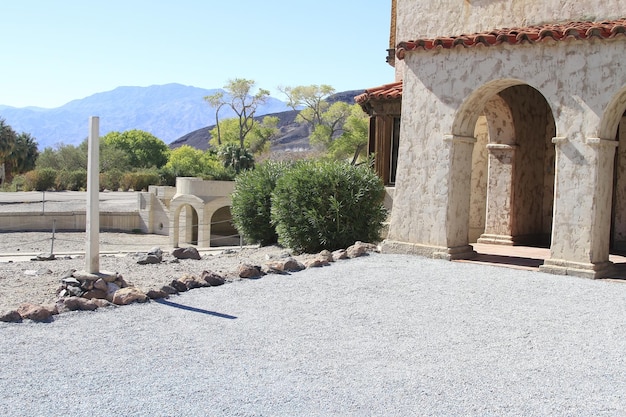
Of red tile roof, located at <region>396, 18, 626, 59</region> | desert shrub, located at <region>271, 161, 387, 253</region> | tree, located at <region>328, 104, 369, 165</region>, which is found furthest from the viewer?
tree, located at <region>328, 104, 369, 165</region>

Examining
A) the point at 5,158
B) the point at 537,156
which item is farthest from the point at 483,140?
the point at 5,158

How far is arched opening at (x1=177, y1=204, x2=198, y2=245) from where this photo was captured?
1641 inches

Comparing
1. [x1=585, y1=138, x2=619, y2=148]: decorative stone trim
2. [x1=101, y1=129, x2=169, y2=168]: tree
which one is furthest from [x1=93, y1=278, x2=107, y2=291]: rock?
[x1=101, y1=129, x2=169, y2=168]: tree

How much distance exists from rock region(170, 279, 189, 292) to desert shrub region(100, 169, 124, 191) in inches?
2183

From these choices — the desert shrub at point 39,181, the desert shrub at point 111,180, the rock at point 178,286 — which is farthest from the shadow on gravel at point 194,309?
the desert shrub at point 111,180

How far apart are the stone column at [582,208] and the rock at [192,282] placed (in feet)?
18.5

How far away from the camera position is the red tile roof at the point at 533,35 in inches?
432

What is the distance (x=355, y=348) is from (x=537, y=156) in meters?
10.4

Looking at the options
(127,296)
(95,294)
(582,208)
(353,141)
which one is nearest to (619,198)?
(582,208)

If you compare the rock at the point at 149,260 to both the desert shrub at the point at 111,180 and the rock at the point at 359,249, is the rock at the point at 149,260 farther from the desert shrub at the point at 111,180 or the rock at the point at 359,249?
the desert shrub at the point at 111,180

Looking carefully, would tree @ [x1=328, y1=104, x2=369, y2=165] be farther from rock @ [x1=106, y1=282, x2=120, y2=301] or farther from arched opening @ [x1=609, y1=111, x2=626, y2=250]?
rock @ [x1=106, y1=282, x2=120, y2=301]

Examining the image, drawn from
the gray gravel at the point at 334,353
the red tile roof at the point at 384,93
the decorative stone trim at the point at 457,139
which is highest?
the red tile roof at the point at 384,93

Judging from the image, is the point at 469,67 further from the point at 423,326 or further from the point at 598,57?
the point at 423,326

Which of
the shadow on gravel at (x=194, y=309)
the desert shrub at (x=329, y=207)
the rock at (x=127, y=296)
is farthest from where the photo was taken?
the desert shrub at (x=329, y=207)
